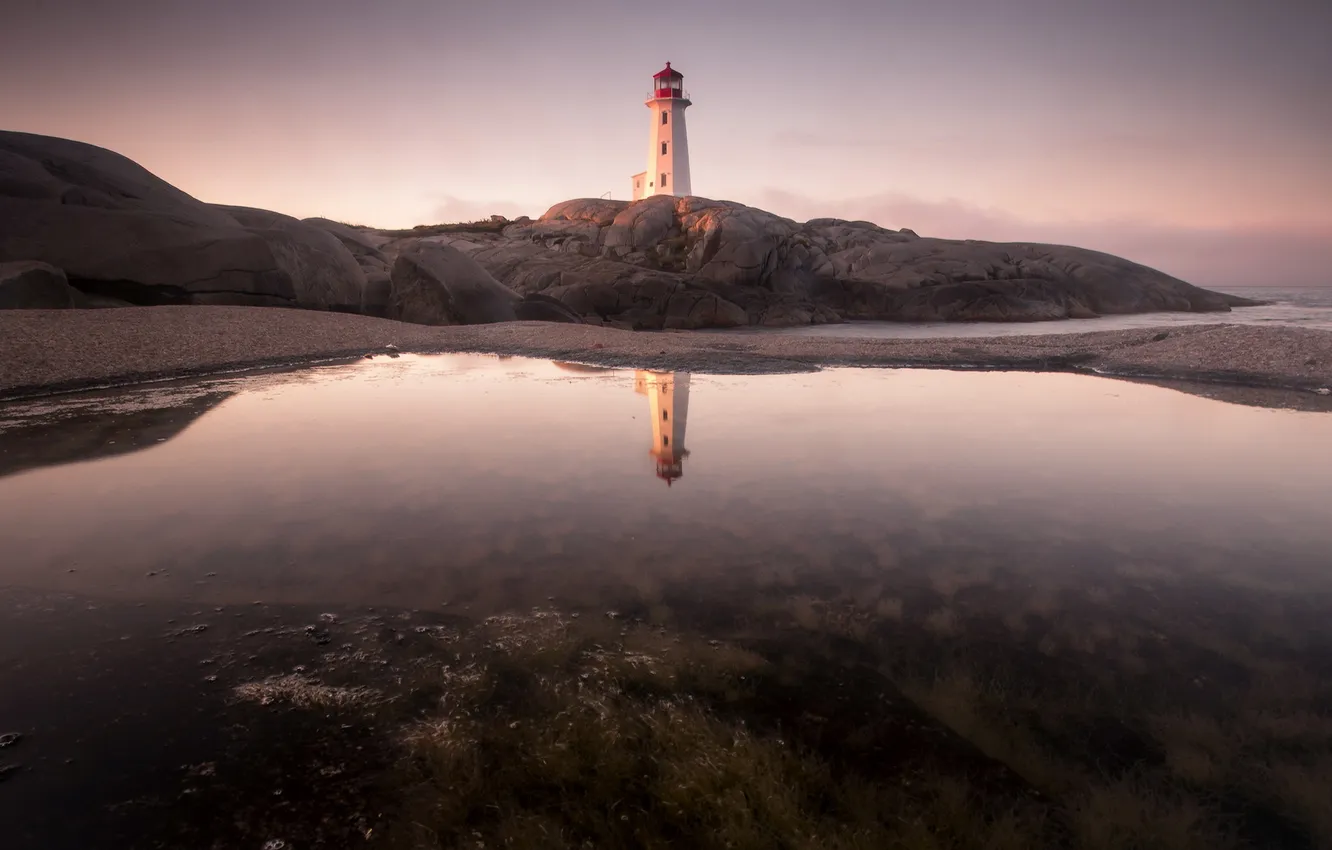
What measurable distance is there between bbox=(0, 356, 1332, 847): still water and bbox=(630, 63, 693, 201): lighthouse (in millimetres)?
48047

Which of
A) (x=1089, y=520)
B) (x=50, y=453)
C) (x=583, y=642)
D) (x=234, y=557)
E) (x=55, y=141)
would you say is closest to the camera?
(x=583, y=642)

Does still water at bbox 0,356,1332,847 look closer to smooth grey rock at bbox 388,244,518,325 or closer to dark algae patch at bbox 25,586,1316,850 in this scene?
dark algae patch at bbox 25,586,1316,850

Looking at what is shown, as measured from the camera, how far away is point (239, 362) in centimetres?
1195

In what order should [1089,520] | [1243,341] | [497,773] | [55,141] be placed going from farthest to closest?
[55,141]
[1243,341]
[1089,520]
[497,773]

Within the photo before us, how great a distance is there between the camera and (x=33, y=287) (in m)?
13.8

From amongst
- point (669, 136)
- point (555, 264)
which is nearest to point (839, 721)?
point (555, 264)

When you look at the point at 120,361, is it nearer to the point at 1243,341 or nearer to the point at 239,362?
the point at 239,362

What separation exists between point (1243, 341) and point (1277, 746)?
14.8 metres

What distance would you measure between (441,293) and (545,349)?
7.59 metres

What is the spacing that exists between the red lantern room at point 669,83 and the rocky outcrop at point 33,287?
143 ft

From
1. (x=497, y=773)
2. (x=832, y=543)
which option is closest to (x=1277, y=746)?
(x=832, y=543)

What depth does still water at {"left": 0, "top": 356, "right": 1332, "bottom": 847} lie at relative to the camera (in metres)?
2.24

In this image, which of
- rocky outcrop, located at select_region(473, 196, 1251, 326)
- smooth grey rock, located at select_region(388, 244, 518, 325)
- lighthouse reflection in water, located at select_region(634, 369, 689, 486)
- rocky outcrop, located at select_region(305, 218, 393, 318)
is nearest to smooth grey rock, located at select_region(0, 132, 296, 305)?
rocky outcrop, located at select_region(305, 218, 393, 318)

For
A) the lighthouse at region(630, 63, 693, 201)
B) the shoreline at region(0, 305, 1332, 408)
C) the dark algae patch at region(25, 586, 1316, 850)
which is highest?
the lighthouse at region(630, 63, 693, 201)
